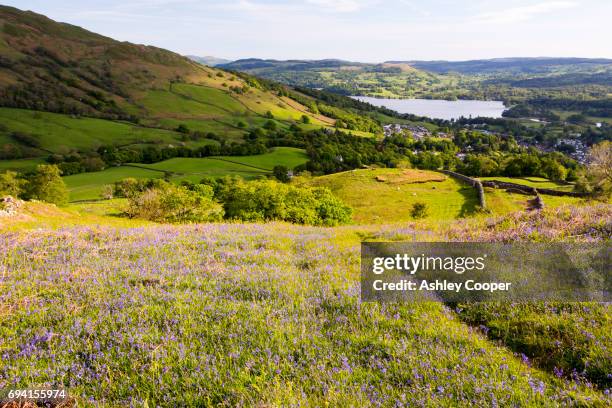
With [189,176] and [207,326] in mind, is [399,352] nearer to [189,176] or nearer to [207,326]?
[207,326]

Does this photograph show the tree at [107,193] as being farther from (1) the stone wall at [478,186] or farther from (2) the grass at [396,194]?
(1) the stone wall at [478,186]

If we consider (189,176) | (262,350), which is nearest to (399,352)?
(262,350)

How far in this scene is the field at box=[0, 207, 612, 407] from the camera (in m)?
4.02

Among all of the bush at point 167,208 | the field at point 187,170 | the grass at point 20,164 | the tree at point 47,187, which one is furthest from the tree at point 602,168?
the grass at point 20,164

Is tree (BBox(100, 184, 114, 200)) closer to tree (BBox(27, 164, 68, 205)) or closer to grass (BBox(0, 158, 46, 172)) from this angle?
tree (BBox(27, 164, 68, 205))

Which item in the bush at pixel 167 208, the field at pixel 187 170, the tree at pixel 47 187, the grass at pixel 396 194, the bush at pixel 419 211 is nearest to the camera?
the bush at pixel 167 208

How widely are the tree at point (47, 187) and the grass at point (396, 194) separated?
65720mm

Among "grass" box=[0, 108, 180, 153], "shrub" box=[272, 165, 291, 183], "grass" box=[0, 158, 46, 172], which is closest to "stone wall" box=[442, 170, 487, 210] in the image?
"shrub" box=[272, 165, 291, 183]

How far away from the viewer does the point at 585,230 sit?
8.76 metres

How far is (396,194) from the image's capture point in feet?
303

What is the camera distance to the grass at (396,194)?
7912 centimetres

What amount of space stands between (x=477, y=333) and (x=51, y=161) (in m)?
179

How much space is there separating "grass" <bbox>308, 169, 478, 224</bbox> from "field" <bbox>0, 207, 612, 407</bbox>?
217 ft
